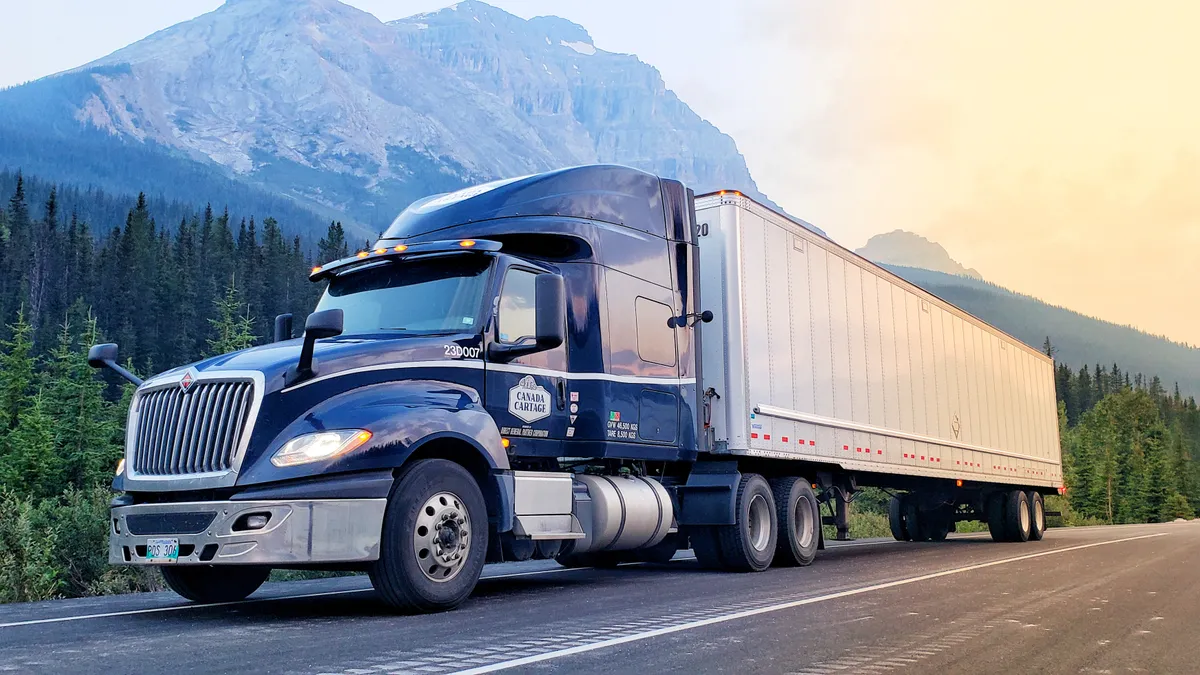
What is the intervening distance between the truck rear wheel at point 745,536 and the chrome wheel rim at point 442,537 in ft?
14.6

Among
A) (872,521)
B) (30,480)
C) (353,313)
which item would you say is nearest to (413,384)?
(353,313)

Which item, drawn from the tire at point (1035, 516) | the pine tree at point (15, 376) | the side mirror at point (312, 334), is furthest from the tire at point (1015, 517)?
the pine tree at point (15, 376)

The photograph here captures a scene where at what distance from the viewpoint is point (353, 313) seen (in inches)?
369

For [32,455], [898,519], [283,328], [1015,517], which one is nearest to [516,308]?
[283,328]

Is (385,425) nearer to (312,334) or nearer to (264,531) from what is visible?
(312,334)

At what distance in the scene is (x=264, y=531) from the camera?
7160 mm

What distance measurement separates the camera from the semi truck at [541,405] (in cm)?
746

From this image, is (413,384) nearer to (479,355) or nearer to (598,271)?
(479,355)

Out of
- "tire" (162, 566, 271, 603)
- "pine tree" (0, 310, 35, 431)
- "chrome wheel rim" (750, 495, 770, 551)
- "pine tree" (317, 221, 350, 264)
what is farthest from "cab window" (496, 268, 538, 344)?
"pine tree" (317, 221, 350, 264)

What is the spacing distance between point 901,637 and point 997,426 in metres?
15.4

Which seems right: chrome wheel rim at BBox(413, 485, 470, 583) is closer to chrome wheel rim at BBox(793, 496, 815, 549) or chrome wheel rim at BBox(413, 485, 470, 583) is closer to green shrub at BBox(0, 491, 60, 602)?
green shrub at BBox(0, 491, 60, 602)

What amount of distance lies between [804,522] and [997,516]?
9799 millimetres

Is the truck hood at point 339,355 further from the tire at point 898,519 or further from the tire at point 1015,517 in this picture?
the tire at point 1015,517

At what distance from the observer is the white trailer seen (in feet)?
40.0
